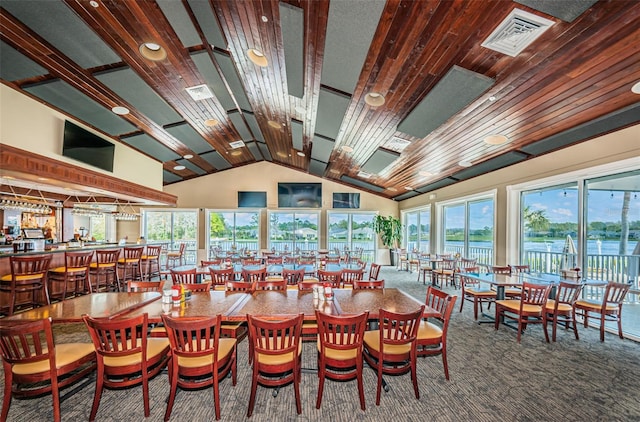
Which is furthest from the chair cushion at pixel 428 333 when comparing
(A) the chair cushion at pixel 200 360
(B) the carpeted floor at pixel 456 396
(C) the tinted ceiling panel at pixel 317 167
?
(C) the tinted ceiling panel at pixel 317 167

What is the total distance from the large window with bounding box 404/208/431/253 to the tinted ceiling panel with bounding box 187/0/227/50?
779 centimetres

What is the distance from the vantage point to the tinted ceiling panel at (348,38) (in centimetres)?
237

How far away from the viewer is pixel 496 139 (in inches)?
182

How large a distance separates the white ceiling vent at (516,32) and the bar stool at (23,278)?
6.62 m

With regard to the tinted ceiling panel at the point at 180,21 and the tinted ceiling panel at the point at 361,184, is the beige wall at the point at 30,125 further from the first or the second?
the tinted ceiling panel at the point at 361,184

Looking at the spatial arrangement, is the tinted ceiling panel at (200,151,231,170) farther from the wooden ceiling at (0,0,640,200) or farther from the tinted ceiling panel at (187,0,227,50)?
the tinted ceiling panel at (187,0,227,50)

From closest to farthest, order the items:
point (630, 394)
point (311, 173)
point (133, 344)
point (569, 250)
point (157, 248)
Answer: point (133, 344), point (630, 394), point (569, 250), point (157, 248), point (311, 173)

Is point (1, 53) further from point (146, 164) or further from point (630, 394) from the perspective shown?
point (630, 394)

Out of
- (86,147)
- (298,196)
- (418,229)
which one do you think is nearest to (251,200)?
(298,196)

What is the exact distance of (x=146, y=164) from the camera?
7.45 meters

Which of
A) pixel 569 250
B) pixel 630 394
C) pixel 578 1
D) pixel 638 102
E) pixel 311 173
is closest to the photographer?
pixel 578 1

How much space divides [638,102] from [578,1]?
2271mm

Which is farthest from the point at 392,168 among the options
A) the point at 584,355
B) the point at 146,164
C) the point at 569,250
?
the point at 146,164

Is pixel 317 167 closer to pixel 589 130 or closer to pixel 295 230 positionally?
pixel 295 230
